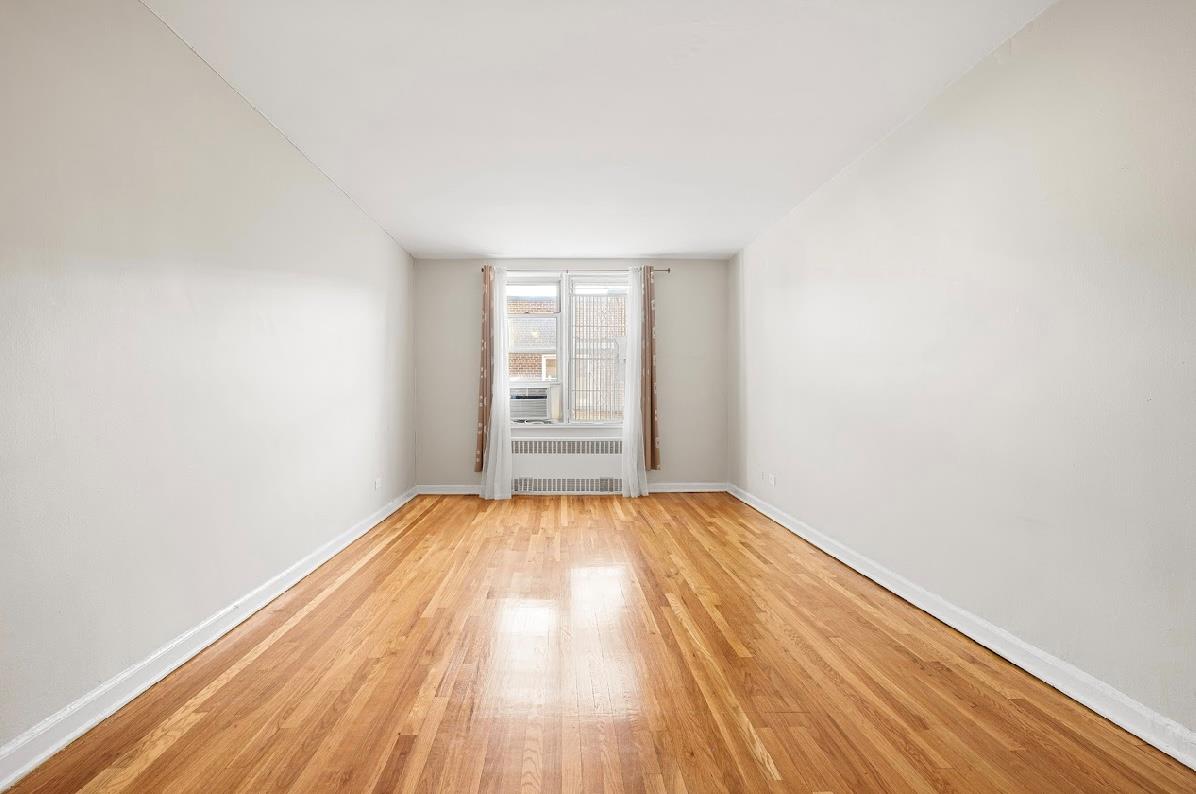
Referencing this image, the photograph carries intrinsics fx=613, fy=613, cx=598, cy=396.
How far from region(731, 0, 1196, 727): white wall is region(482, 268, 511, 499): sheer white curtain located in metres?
3.81

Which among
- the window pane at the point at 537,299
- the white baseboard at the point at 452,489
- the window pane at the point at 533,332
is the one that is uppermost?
the window pane at the point at 537,299

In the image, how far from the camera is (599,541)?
470cm

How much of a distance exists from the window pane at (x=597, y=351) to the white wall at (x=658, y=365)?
372 millimetres

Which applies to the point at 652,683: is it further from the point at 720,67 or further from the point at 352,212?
the point at 352,212

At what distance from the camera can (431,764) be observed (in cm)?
184

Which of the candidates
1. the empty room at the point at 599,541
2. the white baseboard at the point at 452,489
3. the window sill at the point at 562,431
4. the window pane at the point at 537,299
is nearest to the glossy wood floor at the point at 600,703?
the empty room at the point at 599,541

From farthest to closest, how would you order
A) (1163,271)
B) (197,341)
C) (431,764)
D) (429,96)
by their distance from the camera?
(429,96)
(197,341)
(1163,271)
(431,764)

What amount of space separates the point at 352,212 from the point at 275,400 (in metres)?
1.95

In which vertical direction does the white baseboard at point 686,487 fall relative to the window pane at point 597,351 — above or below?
below

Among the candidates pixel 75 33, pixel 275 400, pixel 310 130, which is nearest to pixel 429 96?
pixel 310 130

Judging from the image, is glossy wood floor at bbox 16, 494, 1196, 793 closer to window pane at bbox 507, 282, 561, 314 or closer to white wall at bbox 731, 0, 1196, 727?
white wall at bbox 731, 0, 1196, 727

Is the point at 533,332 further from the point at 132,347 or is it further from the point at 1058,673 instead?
the point at 1058,673

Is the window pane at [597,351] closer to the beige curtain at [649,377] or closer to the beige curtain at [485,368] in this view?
the beige curtain at [649,377]

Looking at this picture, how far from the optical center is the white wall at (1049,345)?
1979 millimetres
